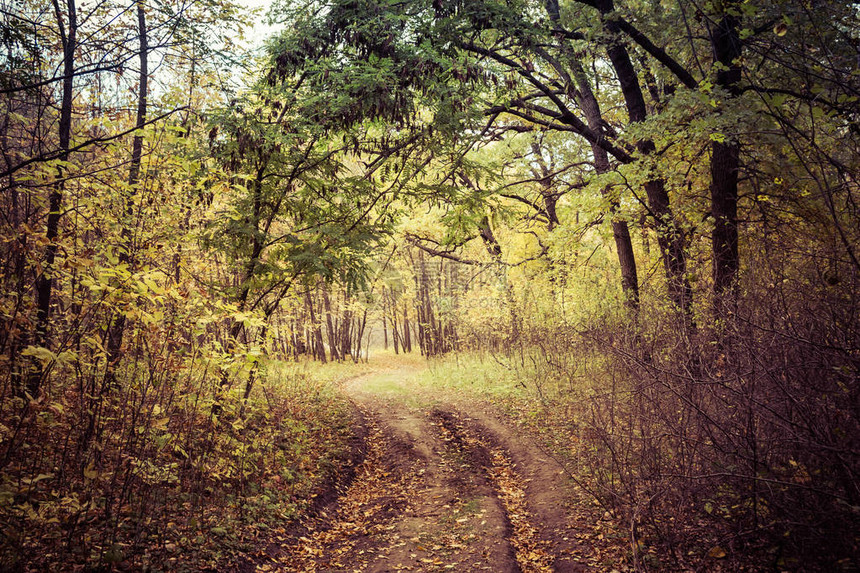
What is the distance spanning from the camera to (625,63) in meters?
10.8

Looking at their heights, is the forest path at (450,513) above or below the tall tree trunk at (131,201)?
below

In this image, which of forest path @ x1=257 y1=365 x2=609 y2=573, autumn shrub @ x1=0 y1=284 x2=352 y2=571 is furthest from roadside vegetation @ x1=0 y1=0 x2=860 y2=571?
forest path @ x1=257 y1=365 x2=609 y2=573

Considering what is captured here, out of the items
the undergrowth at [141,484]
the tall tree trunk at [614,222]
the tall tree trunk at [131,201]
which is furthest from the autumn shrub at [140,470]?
the tall tree trunk at [614,222]

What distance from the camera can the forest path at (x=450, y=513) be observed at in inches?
229

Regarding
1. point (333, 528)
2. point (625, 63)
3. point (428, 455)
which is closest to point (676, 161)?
point (625, 63)

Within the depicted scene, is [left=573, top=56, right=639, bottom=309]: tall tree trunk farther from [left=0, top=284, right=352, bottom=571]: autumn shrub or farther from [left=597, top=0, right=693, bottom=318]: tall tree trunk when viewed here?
[left=0, top=284, right=352, bottom=571]: autumn shrub

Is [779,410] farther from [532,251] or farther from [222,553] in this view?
[532,251]

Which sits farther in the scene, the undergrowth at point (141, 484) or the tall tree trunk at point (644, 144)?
the tall tree trunk at point (644, 144)

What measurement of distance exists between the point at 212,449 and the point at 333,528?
2329 mm

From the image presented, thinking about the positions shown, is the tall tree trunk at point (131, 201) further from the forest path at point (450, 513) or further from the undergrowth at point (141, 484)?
the forest path at point (450, 513)

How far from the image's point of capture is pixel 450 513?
717cm

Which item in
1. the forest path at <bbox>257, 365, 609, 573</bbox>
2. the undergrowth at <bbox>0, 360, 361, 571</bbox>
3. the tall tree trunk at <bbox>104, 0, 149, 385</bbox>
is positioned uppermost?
the tall tree trunk at <bbox>104, 0, 149, 385</bbox>

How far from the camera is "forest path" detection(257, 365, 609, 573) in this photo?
5809 mm

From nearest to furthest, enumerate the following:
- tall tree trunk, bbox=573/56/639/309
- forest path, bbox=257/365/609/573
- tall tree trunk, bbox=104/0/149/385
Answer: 1. tall tree trunk, bbox=104/0/149/385
2. forest path, bbox=257/365/609/573
3. tall tree trunk, bbox=573/56/639/309
